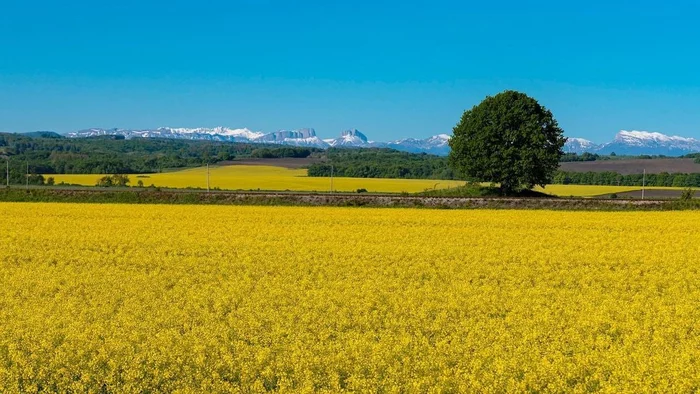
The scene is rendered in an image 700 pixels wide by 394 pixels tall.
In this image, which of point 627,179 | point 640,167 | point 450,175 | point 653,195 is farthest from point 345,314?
point 640,167

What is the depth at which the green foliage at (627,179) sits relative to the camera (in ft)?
297

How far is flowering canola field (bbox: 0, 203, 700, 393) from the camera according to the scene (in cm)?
862

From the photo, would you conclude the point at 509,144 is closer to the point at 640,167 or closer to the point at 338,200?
the point at 338,200

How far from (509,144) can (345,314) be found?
45.3m

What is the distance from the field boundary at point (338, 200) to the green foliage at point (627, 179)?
44.4 metres

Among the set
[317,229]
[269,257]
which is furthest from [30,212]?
[269,257]

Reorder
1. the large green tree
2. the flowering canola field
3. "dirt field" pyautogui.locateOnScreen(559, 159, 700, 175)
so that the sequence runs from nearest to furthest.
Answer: the flowering canola field < the large green tree < "dirt field" pyautogui.locateOnScreen(559, 159, 700, 175)

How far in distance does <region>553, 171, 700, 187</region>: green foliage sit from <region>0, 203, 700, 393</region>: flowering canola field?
72218 millimetres

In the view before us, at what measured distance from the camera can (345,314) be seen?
11711 millimetres

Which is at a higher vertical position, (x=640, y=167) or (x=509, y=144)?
(x=509, y=144)

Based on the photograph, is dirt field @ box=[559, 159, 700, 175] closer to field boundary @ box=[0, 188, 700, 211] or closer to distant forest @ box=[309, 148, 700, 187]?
distant forest @ box=[309, 148, 700, 187]

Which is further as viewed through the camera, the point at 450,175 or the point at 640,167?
the point at 640,167

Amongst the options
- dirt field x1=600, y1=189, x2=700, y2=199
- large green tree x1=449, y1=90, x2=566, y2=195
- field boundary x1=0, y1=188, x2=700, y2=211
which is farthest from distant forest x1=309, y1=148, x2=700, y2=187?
field boundary x1=0, y1=188, x2=700, y2=211

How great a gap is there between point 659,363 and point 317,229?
19345 millimetres
